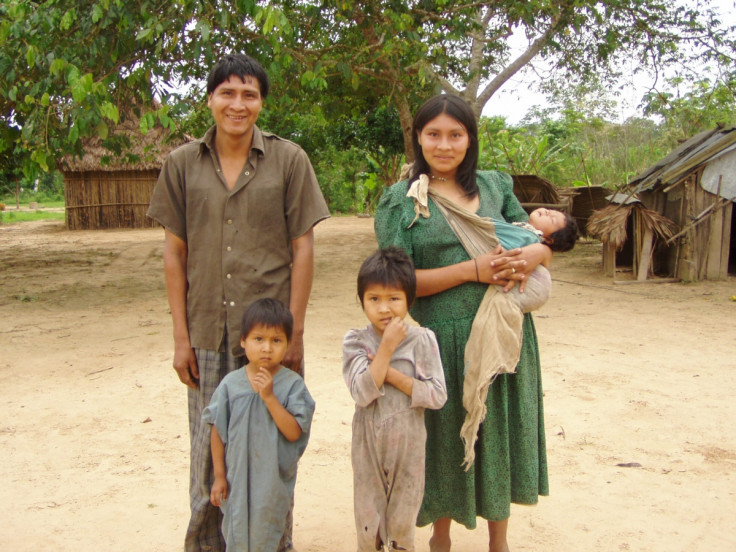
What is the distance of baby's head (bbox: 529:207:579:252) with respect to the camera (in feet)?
7.57

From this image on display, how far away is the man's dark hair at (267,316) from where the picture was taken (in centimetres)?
207

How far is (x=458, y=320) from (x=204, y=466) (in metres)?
0.98

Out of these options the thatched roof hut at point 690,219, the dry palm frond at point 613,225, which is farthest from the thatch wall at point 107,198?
the thatched roof hut at point 690,219

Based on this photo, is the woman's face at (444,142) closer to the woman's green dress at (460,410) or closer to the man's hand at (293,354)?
the woman's green dress at (460,410)

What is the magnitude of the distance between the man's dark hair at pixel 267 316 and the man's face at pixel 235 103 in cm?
56

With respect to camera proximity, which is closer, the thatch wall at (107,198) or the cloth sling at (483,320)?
the cloth sling at (483,320)

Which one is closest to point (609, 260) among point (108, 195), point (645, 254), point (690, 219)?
point (645, 254)

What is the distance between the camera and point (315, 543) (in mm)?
2740

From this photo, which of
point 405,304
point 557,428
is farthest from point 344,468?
point 405,304

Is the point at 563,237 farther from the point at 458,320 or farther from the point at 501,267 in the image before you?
the point at 458,320

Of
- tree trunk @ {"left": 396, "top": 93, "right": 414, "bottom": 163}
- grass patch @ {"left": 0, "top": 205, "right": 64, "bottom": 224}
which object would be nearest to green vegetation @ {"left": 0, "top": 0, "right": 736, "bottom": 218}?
tree trunk @ {"left": 396, "top": 93, "right": 414, "bottom": 163}

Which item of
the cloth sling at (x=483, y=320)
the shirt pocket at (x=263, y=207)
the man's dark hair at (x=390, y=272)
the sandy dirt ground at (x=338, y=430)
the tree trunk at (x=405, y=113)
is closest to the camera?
the man's dark hair at (x=390, y=272)

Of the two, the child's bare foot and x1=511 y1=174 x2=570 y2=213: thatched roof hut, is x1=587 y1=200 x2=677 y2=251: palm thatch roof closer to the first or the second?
x1=511 y1=174 x2=570 y2=213: thatched roof hut

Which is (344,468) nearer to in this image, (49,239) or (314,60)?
(314,60)
